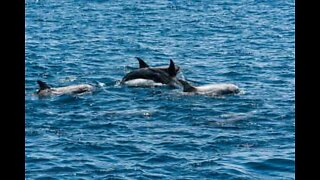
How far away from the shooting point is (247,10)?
54344 millimetres

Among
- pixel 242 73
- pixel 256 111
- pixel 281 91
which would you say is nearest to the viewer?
pixel 256 111

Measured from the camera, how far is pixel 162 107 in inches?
792

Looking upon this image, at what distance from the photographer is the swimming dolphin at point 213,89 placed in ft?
73.0

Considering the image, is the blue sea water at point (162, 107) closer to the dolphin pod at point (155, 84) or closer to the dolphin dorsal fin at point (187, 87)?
the dolphin dorsal fin at point (187, 87)

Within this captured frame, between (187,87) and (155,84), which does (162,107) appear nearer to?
(187,87)

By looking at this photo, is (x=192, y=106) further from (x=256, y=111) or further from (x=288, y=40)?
(x=288, y=40)

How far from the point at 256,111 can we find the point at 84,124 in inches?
202

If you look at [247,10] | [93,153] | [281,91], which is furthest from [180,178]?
[247,10]

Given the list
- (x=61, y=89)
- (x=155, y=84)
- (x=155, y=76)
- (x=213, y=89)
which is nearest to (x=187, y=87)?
(x=213, y=89)

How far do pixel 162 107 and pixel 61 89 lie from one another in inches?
184

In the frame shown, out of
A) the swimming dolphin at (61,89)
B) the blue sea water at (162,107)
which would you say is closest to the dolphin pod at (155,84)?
the swimming dolphin at (61,89)
